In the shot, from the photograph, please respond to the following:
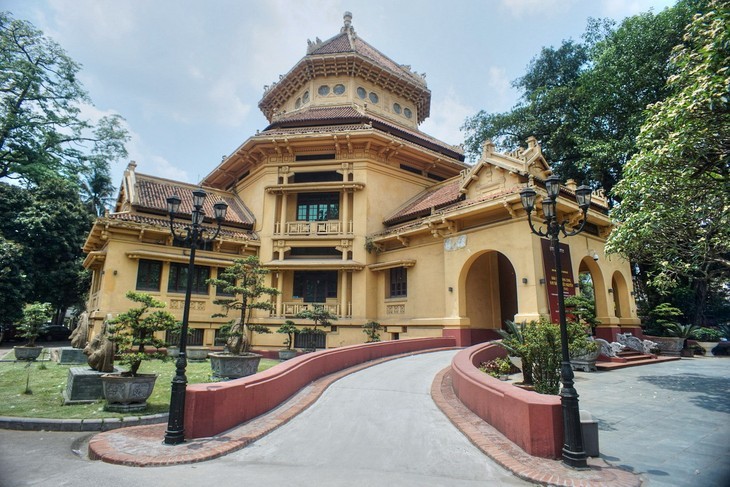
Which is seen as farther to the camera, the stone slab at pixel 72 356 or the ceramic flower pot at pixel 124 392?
the stone slab at pixel 72 356

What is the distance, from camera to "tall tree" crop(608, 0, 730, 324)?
7605mm

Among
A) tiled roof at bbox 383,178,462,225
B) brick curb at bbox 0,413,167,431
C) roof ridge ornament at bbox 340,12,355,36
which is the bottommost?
brick curb at bbox 0,413,167,431

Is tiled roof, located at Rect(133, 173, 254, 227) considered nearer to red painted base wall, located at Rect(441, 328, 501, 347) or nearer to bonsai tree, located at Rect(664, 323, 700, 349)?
red painted base wall, located at Rect(441, 328, 501, 347)

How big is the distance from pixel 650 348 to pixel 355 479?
62.6 feet

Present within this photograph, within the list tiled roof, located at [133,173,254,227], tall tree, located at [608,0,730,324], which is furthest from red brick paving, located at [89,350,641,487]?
tiled roof, located at [133,173,254,227]

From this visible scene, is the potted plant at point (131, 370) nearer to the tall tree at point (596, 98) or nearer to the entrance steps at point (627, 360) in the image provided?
the entrance steps at point (627, 360)

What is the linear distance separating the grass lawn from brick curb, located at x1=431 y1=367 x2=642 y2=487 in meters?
6.63

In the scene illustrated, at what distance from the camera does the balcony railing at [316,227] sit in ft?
73.5

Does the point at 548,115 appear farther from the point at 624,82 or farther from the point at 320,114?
the point at 320,114

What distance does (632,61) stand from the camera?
23.5 metres

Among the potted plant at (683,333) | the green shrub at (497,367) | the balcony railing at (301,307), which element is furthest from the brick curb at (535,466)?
the potted plant at (683,333)

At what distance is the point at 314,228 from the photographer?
22562mm

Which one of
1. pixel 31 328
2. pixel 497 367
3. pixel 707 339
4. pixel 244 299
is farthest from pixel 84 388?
pixel 707 339

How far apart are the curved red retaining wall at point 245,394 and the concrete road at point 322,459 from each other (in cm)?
84
